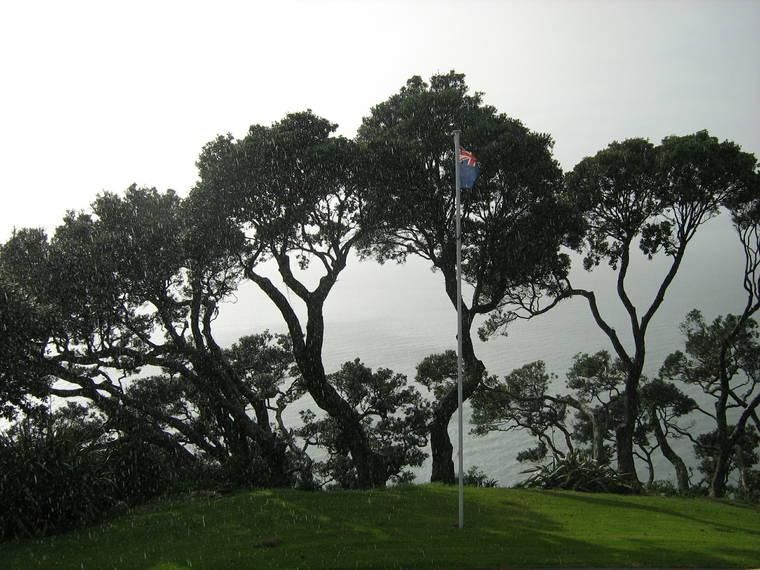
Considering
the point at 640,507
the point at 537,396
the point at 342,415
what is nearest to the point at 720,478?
the point at 537,396

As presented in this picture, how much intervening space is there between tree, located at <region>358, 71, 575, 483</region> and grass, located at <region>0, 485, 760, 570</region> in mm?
6070

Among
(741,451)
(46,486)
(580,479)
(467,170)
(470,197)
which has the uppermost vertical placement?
(470,197)

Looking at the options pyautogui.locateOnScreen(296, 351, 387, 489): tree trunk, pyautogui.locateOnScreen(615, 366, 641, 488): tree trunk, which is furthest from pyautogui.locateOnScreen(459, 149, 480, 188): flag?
pyautogui.locateOnScreen(615, 366, 641, 488): tree trunk

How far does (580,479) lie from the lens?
60.6 ft

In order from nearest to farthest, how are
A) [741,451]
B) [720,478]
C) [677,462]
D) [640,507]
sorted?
1. [640,507]
2. [720,478]
3. [677,462]
4. [741,451]

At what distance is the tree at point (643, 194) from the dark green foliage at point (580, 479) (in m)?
3.91

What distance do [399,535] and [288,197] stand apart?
12316 mm

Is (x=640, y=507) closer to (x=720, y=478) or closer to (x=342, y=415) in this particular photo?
(x=342, y=415)

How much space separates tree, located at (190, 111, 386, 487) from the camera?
19.5 m

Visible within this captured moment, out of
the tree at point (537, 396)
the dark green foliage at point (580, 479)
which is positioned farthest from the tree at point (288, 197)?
the tree at point (537, 396)

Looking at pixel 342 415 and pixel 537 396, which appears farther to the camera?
pixel 537 396

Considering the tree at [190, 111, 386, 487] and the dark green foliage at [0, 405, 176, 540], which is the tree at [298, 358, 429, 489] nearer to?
the tree at [190, 111, 386, 487]

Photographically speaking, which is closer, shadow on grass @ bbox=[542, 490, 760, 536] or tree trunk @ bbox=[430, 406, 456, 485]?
shadow on grass @ bbox=[542, 490, 760, 536]

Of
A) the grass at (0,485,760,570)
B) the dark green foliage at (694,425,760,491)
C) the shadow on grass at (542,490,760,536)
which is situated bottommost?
the dark green foliage at (694,425,760,491)
